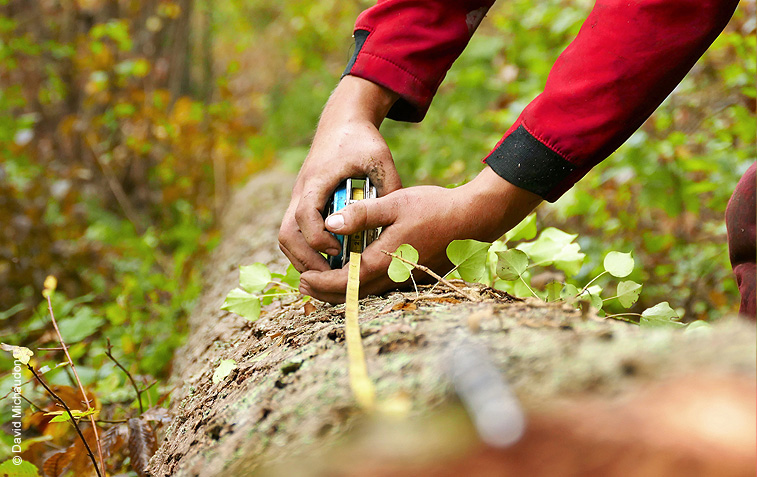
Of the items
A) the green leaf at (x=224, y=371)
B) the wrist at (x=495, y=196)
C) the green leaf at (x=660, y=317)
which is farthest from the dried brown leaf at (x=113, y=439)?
the green leaf at (x=660, y=317)

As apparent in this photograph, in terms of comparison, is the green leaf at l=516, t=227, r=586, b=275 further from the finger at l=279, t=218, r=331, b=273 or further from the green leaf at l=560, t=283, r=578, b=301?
the finger at l=279, t=218, r=331, b=273

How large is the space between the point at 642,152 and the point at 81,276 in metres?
3.21

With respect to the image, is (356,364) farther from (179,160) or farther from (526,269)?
(179,160)

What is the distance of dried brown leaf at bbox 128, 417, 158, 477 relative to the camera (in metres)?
1.23

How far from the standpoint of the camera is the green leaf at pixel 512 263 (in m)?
1.18

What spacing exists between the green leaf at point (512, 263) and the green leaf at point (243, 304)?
2.02 ft

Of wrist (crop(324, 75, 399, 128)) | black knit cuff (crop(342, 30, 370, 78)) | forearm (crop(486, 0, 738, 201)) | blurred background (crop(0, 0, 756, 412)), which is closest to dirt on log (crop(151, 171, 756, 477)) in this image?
forearm (crop(486, 0, 738, 201))

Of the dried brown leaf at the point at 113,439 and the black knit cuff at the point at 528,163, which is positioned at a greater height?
the black knit cuff at the point at 528,163

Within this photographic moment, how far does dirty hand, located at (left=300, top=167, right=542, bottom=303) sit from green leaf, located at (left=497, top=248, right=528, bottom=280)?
74mm

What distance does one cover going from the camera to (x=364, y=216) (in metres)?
1.14

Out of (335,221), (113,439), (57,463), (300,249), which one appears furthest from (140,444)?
(335,221)

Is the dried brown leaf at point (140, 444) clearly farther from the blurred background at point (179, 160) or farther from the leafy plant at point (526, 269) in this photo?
the leafy plant at point (526, 269)

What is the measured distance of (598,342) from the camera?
22.7 inches

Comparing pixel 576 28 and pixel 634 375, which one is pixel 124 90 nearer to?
pixel 576 28
